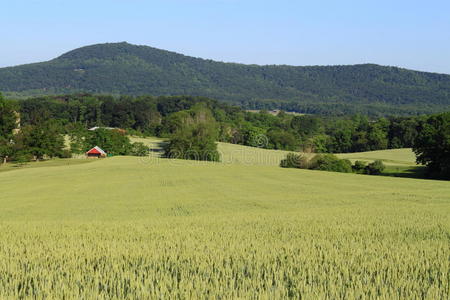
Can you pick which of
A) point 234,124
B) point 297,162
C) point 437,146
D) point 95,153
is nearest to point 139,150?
point 95,153

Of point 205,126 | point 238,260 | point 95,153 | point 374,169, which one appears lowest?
point 374,169

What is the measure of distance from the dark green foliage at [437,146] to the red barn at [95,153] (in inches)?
2136

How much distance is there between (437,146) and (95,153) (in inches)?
2300

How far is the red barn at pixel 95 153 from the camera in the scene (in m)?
85.4

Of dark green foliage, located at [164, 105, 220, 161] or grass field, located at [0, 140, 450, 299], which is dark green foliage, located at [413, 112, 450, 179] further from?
grass field, located at [0, 140, 450, 299]

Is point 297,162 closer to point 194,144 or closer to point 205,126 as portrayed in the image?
point 194,144

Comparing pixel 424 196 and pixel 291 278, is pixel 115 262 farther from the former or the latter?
pixel 424 196

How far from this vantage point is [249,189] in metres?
31.6

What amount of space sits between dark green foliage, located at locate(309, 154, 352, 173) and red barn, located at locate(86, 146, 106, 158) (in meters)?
42.8

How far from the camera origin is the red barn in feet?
280

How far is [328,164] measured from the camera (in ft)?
189

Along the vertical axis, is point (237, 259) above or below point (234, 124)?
below

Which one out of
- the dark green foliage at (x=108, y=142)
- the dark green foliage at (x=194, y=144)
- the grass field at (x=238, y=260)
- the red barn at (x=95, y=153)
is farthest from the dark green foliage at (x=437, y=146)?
the dark green foliage at (x=108, y=142)

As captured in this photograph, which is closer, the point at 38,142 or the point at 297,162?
the point at 297,162
